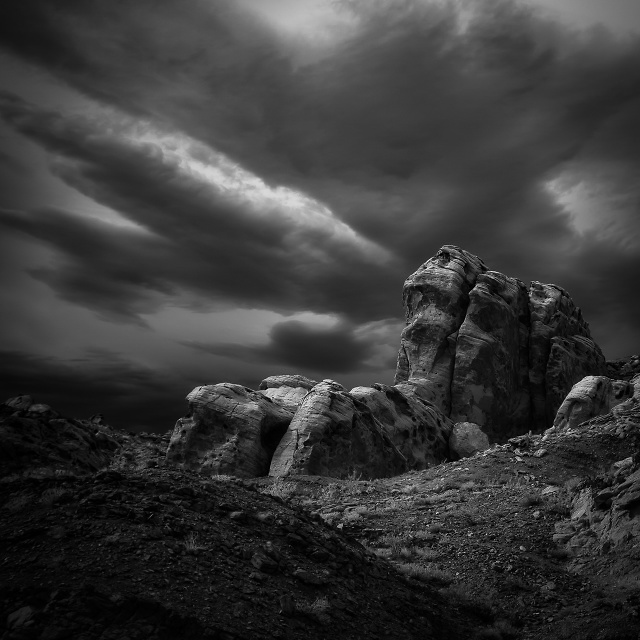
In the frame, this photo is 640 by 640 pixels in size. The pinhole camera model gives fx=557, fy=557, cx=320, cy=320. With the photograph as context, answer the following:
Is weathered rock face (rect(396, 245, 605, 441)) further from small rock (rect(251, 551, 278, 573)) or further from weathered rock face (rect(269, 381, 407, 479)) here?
small rock (rect(251, 551, 278, 573))

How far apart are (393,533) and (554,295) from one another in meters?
64.5

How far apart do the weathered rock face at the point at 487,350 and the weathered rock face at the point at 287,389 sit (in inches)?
719

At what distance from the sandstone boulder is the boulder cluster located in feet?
0.43

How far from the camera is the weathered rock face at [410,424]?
46000 mm

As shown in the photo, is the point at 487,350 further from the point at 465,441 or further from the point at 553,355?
the point at 465,441

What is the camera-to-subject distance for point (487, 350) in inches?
2667

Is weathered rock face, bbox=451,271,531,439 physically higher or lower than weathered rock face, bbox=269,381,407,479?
higher

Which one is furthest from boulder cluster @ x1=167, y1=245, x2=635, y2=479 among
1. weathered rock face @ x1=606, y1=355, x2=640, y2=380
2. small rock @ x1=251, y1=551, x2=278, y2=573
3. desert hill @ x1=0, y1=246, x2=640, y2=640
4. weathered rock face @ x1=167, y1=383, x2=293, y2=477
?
small rock @ x1=251, y1=551, x2=278, y2=573

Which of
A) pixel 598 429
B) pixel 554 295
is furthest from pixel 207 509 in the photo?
pixel 554 295

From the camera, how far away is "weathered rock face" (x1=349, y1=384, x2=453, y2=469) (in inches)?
1811

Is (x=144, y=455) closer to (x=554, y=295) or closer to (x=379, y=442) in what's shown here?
(x=379, y=442)

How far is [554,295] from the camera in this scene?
7888 centimetres

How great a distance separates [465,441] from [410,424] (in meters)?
6.80

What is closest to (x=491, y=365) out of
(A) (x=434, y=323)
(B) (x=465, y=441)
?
(A) (x=434, y=323)
